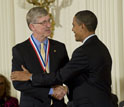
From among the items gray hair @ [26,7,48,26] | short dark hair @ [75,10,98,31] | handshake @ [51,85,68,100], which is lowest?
handshake @ [51,85,68,100]

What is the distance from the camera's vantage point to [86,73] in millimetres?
Result: 2713

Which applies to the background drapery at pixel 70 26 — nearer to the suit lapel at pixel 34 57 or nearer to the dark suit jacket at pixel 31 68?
the dark suit jacket at pixel 31 68

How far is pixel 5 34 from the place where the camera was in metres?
5.46

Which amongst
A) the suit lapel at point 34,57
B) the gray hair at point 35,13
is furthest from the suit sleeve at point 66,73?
the gray hair at point 35,13

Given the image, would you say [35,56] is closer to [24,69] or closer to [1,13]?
[24,69]

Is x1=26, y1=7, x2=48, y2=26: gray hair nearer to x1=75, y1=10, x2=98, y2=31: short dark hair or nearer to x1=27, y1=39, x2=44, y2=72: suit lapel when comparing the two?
x1=27, y1=39, x2=44, y2=72: suit lapel

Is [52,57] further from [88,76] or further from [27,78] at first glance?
[88,76]

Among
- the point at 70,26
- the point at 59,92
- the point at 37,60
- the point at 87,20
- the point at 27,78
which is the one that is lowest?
the point at 59,92

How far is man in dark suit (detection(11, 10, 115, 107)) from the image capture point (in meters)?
2.67

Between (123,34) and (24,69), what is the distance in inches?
82.3

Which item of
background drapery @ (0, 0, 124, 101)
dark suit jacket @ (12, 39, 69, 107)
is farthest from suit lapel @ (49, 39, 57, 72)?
background drapery @ (0, 0, 124, 101)

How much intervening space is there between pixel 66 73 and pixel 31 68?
35 cm

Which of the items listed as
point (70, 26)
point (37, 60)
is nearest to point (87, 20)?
point (37, 60)

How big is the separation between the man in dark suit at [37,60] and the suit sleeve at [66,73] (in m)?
0.10
